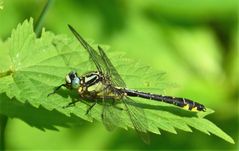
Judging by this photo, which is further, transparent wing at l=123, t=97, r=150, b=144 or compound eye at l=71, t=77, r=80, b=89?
compound eye at l=71, t=77, r=80, b=89

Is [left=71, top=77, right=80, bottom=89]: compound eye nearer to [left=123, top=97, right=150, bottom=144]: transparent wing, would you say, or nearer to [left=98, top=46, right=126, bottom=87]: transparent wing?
[left=98, top=46, right=126, bottom=87]: transparent wing

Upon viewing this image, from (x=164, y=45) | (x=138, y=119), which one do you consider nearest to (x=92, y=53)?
(x=138, y=119)

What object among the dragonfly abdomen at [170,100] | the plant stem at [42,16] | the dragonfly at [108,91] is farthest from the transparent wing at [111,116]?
the plant stem at [42,16]

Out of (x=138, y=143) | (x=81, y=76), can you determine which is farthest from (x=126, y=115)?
(x=138, y=143)

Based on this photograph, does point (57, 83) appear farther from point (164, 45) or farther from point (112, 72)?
point (164, 45)

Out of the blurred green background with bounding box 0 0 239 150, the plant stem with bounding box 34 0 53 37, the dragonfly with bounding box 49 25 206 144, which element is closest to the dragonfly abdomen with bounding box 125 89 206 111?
the dragonfly with bounding box 49 25 206 144

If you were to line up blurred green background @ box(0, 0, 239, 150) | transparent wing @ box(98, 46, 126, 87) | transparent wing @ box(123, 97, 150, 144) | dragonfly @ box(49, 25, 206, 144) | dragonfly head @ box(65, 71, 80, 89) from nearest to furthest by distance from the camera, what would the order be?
transparent wing @ box(123, 97, 150, 144) < dragonfly @ box(49, 25, 206, 144) < dragonfly head @ box(65, 71, 80, 89) < transparent wing @ box(98, 46, 126, 87) < blurred green background @ box(0, 0, 239, 150)

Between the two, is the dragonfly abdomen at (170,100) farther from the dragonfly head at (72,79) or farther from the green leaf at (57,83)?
the dragonfly head at (72,79)

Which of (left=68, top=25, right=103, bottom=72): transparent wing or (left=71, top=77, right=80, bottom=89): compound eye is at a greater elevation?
(left=68, top=25, right=103, bottom=72): transparent wing
